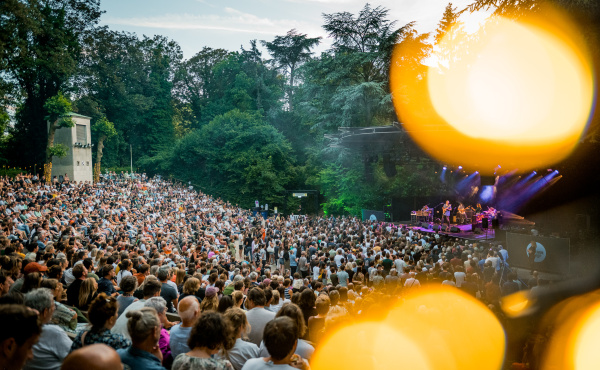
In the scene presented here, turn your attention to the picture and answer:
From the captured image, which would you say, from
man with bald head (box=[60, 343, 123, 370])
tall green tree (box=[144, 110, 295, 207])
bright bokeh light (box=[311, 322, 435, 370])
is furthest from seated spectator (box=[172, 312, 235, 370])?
tall green tree (box=[144, 110, 295, 207])

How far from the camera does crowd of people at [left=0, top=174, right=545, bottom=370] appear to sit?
263cm

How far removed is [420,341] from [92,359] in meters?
3.98

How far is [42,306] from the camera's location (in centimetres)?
332

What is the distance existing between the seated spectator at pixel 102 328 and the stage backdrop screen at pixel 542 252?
494 inches

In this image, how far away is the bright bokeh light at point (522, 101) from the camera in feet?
30.0

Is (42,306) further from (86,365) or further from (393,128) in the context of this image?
(393,128)

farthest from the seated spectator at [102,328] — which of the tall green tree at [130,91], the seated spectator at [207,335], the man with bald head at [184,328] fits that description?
the tall green tree at [130,91]

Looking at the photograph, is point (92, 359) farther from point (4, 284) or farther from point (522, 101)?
point (522, 101)

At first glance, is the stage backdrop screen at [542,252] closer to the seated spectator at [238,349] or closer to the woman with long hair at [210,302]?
the woman with long hair at [210,302]

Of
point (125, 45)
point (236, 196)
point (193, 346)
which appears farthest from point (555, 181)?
point (125, 45)

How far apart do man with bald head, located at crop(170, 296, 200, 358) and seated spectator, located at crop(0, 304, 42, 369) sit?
53.8 inches

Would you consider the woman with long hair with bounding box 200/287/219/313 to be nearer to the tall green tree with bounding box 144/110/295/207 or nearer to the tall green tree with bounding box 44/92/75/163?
the tall green tree with bounding box 44/92/75/163

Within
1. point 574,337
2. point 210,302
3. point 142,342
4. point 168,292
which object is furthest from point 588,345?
point 142,342

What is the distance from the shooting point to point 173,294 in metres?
5.55
